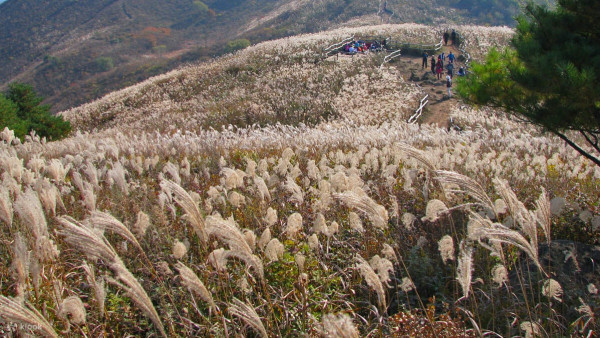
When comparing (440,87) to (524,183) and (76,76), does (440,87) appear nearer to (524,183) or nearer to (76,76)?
(524,183)

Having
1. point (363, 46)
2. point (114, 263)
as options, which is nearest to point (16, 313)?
point (114, 263)

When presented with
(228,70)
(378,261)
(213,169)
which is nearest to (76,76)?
(228,70)

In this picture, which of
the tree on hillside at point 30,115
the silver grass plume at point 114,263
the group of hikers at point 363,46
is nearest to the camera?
the silver grass plume at point 114,263

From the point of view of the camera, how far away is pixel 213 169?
7039 millimetres

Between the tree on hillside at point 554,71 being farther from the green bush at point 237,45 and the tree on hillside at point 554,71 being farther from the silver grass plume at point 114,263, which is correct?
the green bush at point 237,45

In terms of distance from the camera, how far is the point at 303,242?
12.3ft

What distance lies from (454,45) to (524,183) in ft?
124

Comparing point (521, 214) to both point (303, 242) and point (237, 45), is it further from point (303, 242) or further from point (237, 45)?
point (237, 45)

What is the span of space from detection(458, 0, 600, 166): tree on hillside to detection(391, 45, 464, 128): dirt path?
13.0 metres

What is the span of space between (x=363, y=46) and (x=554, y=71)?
32821 mm

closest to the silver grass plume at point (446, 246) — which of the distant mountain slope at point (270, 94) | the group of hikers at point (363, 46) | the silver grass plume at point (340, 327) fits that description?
the silver grass plume at point (340, 327)

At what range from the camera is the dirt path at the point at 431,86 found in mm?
20938

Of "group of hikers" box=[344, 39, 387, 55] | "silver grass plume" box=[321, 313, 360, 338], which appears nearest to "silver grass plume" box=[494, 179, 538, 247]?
"silver grass plume" box=[321, 313, 360, 338]

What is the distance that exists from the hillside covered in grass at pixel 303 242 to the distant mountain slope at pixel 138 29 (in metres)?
63.4
